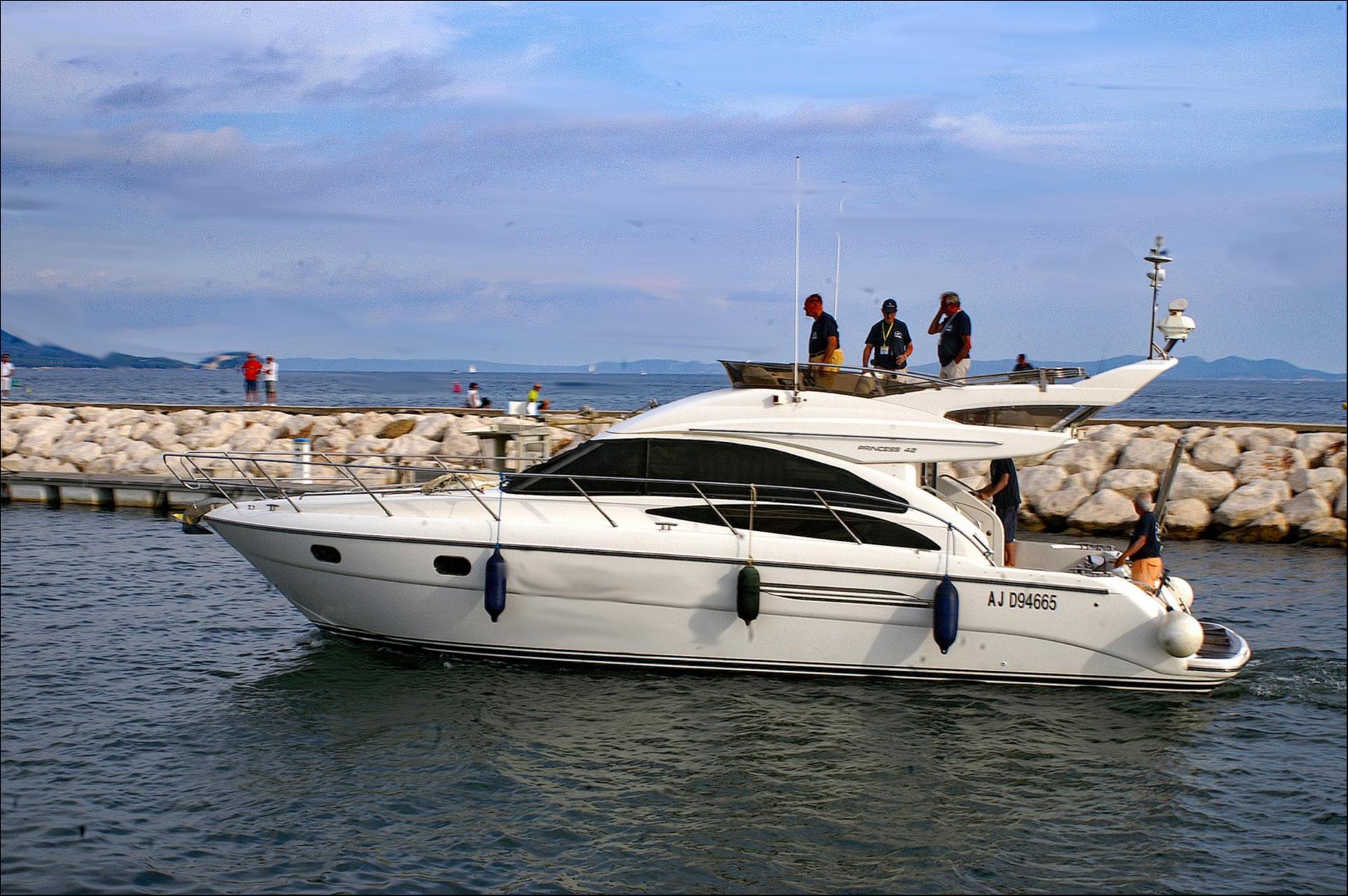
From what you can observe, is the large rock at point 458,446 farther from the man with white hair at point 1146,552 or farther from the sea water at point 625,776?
the man with white hair at point 1146,552

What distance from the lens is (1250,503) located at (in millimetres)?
17156

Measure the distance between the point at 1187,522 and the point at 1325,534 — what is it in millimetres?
1876

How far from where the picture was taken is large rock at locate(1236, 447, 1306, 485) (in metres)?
18.3

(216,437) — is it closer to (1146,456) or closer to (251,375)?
(251,375)

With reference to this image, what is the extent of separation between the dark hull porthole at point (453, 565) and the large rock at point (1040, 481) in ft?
37.8

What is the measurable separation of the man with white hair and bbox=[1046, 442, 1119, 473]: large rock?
957 centimetres

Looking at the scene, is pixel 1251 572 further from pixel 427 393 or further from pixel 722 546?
pixel 427 393

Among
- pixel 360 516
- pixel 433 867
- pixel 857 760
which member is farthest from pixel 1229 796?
pixel 360 516

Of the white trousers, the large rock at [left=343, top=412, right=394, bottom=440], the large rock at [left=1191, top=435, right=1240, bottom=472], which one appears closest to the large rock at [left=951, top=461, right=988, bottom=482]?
the large rock at [left=1191, top=435, right=1240, bottom=472]

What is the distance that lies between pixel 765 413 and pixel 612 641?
2.39m

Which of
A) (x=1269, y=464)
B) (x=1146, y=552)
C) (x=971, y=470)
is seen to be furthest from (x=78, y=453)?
(x=1269, y=464)

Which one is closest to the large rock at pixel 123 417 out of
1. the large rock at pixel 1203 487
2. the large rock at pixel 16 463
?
the large rock at pixel 16 463

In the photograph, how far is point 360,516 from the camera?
973 cm

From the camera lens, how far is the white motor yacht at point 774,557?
30.1ft
